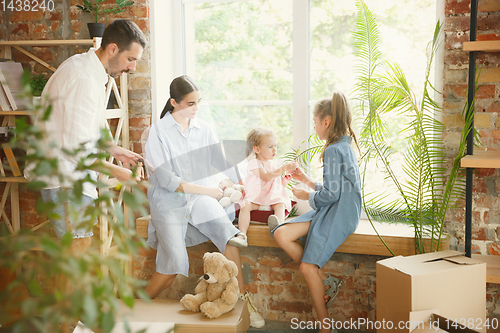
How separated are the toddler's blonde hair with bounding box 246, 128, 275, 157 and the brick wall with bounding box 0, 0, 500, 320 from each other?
1.95 ft

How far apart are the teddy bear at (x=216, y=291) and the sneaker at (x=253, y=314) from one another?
0.20 metres

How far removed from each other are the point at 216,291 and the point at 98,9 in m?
1.72

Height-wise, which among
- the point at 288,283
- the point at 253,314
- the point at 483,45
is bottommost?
the point at 253,314

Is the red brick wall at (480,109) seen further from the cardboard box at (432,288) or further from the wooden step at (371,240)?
the cardboard box at (432,288)

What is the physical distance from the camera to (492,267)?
5.70 ft

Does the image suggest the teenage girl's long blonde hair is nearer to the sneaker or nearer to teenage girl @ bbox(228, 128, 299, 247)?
teenage girl @ bbox(228, 128, 299, 247)

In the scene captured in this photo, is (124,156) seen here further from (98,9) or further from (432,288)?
(432,288)

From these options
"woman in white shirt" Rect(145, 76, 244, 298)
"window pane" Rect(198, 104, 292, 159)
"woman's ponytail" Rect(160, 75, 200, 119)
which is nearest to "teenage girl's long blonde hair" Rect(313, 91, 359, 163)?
"window pane" Rect(198, 104, 292, 159)

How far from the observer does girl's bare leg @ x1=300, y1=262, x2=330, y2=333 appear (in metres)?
1.98

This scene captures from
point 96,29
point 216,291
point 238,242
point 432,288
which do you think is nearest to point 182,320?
point 216,291

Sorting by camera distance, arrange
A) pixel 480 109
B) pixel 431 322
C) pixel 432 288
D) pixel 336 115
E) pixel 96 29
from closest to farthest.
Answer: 1. pixel 431 322
2. pixel 432 288
3. pixel 480 109
4. pixel 336 115
5. pixel 96 29

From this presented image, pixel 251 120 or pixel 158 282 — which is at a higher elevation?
pixel 251 120

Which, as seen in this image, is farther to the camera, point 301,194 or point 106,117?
point 106,117

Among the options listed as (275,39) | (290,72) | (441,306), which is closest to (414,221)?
(441,306)
